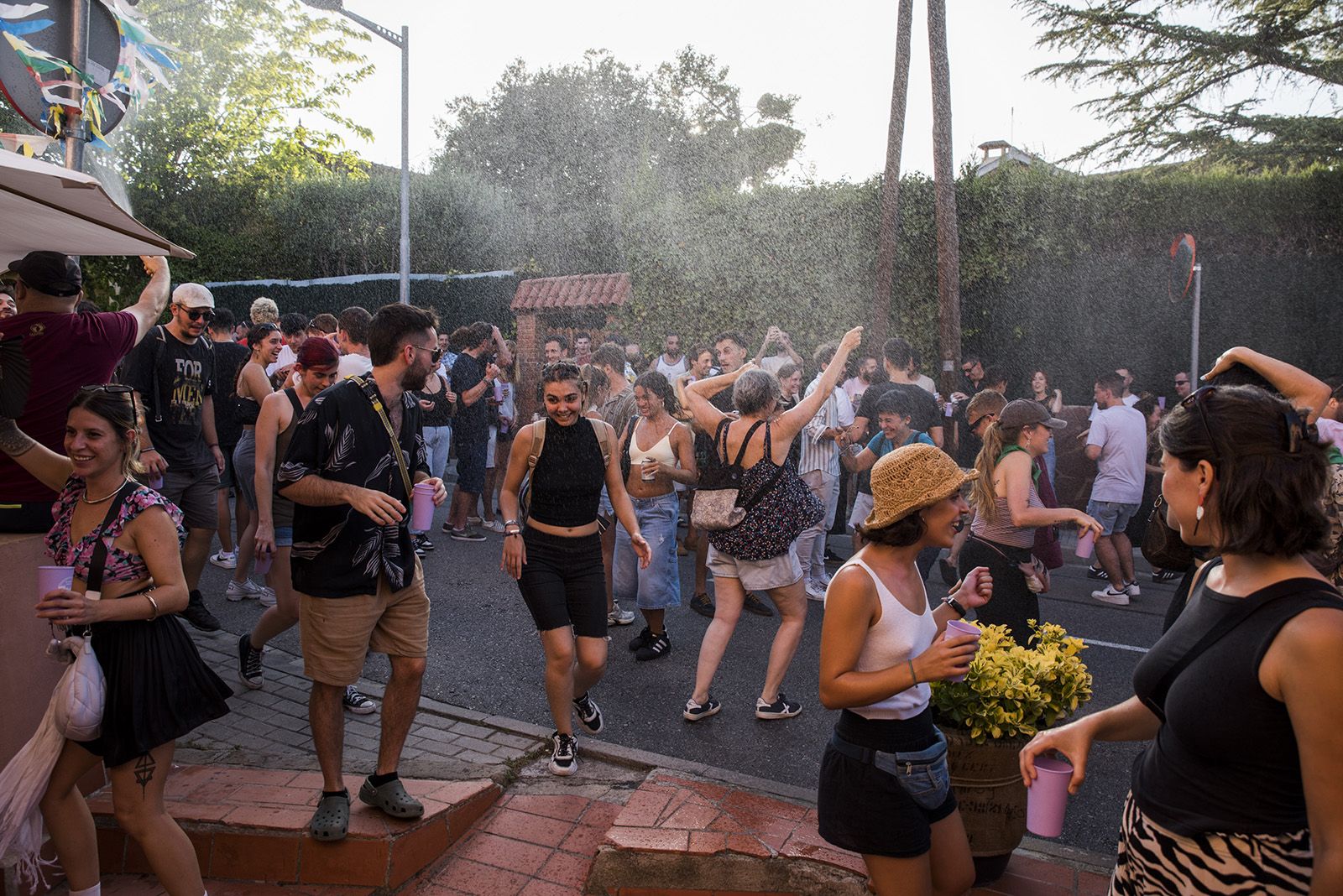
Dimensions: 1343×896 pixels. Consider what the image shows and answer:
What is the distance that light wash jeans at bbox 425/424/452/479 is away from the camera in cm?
946

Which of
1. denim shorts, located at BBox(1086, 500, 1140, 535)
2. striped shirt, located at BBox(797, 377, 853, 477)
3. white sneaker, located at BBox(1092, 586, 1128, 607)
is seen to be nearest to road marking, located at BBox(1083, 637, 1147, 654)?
white sneaker, located at BBox(1092, 586, 1128, 607)

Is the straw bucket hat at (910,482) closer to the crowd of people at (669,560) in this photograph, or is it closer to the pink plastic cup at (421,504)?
the crowd of people at (669,560)

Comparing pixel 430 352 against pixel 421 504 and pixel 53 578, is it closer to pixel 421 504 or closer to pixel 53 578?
pixel 421 504

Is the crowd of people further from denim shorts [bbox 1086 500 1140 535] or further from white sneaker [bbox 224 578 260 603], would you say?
denim shorts [bbox 1086 500 1140 535]

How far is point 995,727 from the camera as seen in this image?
325 cm

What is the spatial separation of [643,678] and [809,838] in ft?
7.99

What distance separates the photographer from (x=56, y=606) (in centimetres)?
276

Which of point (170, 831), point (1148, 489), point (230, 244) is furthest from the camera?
point (230, 244)

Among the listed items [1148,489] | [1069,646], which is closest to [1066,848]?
[1069,646]

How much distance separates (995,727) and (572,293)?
1338 cm

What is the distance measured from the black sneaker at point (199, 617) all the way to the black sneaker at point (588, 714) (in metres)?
2.97

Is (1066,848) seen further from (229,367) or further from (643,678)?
(229,367)

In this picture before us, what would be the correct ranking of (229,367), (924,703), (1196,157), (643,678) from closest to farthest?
1. (924,703)
2. (643,678)
3. (229,367)
4. (1196,157)

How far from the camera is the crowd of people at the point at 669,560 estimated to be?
184cm
